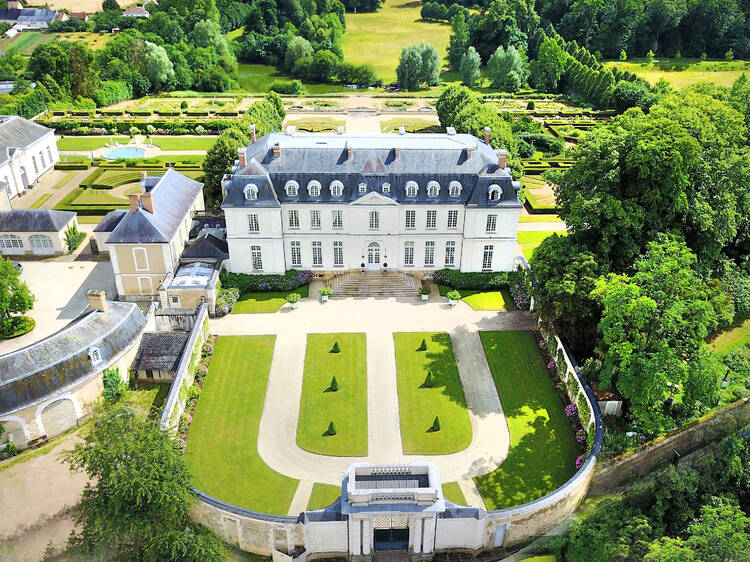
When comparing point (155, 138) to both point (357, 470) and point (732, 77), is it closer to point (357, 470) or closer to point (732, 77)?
point (357, 470)

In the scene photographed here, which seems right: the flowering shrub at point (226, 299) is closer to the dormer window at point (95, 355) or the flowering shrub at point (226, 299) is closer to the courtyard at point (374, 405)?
the courtyard at point (374, 405)

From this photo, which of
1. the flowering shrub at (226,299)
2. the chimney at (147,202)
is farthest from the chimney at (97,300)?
the chimney at (147,202)

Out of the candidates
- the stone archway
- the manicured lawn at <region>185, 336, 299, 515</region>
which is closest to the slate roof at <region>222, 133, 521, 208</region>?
the manicured lawn at <region>185, 336, 299, 515</region>

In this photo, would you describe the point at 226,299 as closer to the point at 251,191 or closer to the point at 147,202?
the point at 251,191

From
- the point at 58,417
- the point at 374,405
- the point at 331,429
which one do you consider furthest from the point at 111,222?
the point at 331,429

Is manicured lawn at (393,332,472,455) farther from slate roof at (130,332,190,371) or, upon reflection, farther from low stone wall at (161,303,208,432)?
slate roof at (130,332,190,371)
